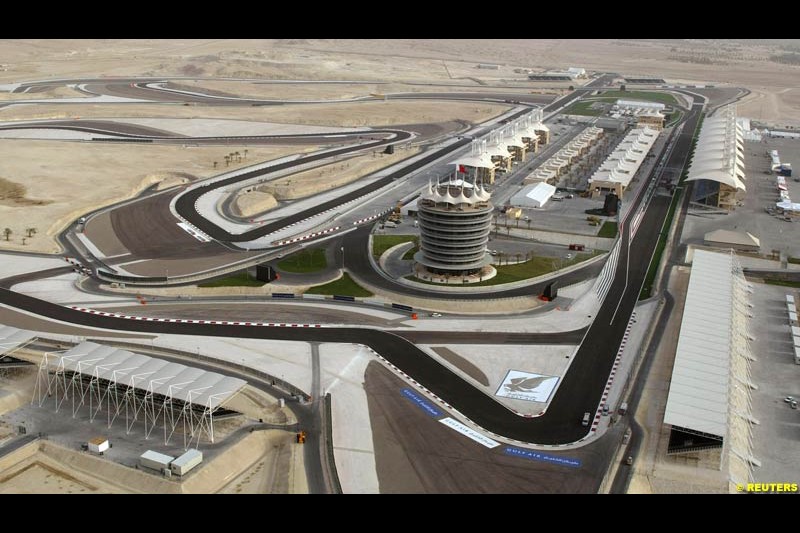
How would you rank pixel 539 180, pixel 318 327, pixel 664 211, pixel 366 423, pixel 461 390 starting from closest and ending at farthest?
pixel 366 423 → pixel 461 390 → pixel 318 327 → pixel 664 211 → pixel 539 180

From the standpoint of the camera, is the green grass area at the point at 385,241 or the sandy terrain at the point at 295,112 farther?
the sandy terrain at the point at 295,112

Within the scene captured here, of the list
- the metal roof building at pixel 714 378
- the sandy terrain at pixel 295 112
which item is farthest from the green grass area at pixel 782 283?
the sandy terrain at pixel 295 112

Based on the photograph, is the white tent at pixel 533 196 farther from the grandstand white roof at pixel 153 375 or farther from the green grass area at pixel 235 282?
the grandstand white roof at pixel 153 375

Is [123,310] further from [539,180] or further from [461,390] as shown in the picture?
A: [539,180]

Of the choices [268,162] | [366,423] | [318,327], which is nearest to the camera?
[366,423]

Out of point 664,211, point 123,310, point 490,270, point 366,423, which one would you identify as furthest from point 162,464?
point 664,211

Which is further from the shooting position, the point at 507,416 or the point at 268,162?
the point at 268,162

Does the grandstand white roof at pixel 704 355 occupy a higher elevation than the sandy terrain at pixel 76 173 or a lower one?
lower

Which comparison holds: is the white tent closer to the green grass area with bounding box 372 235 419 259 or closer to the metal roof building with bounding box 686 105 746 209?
the green grass area with bounding box 372 235 419 259
